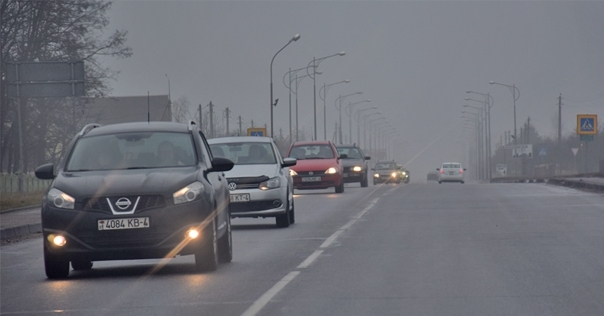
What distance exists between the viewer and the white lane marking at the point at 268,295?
28.1ft

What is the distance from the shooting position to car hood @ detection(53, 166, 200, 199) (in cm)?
1117

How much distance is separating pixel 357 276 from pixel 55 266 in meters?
3.17

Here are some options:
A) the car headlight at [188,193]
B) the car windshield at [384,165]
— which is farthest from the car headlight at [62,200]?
the car windshield at [384,165]

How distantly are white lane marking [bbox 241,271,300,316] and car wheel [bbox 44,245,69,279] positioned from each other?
237cm

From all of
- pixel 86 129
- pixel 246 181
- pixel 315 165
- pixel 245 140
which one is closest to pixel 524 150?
pixel 315 165

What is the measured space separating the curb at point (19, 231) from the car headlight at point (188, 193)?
9.13m

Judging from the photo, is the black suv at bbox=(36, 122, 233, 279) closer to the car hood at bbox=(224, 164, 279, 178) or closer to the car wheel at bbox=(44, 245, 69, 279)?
the car wheel at bbox=(44, 245, 69, 279)

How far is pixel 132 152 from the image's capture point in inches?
482

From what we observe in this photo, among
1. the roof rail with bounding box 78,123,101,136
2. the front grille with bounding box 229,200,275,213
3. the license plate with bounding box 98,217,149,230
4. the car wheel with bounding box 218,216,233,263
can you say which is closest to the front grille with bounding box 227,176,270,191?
the front grille with bounding box 229,200,275,213

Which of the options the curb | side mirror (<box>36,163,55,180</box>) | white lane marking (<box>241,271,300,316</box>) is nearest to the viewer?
white lane marking (<box>241,271,300,316</box>)

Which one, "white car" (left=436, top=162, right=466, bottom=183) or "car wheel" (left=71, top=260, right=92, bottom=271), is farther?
"white car" (left=436, top=162, right=466, bottom=183)

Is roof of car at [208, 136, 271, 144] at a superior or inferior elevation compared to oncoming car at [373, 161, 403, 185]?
superior

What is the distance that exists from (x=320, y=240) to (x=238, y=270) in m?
4.31

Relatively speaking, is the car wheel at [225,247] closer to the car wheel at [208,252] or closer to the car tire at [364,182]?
the car wheel at [208,252]
